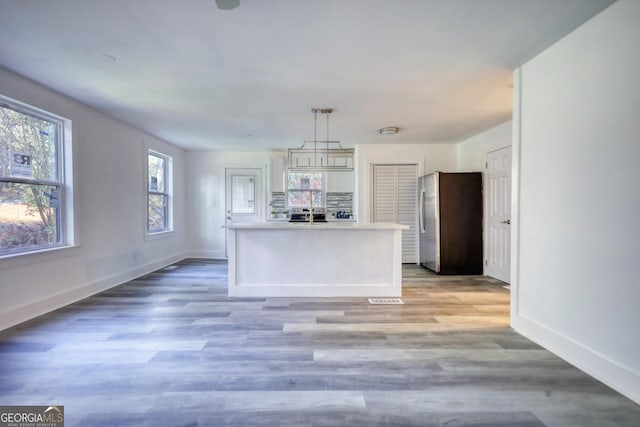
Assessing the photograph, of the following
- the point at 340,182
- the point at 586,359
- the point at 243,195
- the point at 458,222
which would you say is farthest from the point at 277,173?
the point at 586,359

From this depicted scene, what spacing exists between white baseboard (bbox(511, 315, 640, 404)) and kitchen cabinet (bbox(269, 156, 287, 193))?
4.42 m

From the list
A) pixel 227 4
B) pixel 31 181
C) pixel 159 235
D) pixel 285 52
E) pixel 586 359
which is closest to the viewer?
pixel 227 4

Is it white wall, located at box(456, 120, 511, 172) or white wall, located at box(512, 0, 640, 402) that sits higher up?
white wall, located at box(456, 120, 511, 172)

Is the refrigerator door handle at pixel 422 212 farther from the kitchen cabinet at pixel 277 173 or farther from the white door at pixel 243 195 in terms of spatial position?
the white door at pixel 243 195

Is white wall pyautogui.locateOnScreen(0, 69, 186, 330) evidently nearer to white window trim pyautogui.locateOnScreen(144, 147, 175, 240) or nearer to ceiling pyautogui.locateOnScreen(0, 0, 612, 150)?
white window trim pyautogui.locateOnScreen(144, 147, 175, 240)

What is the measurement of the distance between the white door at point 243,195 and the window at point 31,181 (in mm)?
2932

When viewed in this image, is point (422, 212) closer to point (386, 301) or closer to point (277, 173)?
point (386, 301)

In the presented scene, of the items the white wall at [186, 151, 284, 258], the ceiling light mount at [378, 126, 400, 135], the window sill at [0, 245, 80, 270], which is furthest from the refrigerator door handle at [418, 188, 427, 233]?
the window sill at [0, 245, 80, 270]

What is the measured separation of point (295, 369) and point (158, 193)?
4412mm

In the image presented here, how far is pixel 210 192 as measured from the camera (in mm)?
5965

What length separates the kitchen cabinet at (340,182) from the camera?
576 centimetres

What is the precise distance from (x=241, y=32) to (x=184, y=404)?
232 centimetres

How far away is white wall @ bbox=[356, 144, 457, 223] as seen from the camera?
529 centimetres

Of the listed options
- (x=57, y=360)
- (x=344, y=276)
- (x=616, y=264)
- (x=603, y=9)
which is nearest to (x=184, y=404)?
(x=57, y=360)
